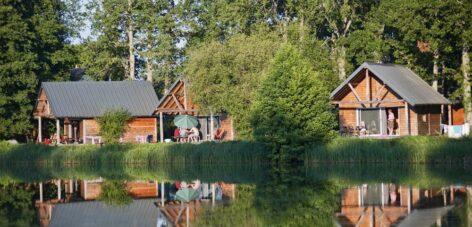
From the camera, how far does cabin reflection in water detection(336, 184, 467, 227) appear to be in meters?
19.4

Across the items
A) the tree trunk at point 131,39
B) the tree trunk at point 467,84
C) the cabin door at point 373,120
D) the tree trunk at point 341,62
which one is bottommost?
the cabin door at point 373,120

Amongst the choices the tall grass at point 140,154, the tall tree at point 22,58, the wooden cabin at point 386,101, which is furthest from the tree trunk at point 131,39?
the wooden cabin at point 386,101

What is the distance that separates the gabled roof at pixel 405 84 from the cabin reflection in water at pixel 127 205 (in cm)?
1432

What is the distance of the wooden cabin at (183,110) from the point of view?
4978 centimetres

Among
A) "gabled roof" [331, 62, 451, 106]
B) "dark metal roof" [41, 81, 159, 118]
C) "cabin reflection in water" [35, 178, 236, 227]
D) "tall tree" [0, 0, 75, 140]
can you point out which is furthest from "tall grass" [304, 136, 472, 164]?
"tall tree" [0, 0, 75, 140]

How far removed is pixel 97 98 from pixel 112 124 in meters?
3.14

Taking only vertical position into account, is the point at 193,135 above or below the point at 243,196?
above

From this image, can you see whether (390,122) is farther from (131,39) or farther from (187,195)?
(131,39)

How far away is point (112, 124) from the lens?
160 ft

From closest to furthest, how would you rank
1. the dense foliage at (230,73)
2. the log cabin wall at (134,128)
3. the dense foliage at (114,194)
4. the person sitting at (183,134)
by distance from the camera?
the dense foliage at (114,194), the dense foliage at (230,73), the person sitting at (183,134), the log cabin wall at (134,128)

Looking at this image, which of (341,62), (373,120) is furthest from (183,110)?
(373,120)

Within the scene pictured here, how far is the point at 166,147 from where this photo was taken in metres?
40.1

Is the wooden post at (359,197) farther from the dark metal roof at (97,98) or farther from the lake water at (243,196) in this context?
A: the dark metal roof at (97,98)

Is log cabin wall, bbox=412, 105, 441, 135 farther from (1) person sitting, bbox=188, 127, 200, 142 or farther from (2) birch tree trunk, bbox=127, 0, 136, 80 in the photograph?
(2) birch tree trunk, bbox=127, 0, 136, 80
